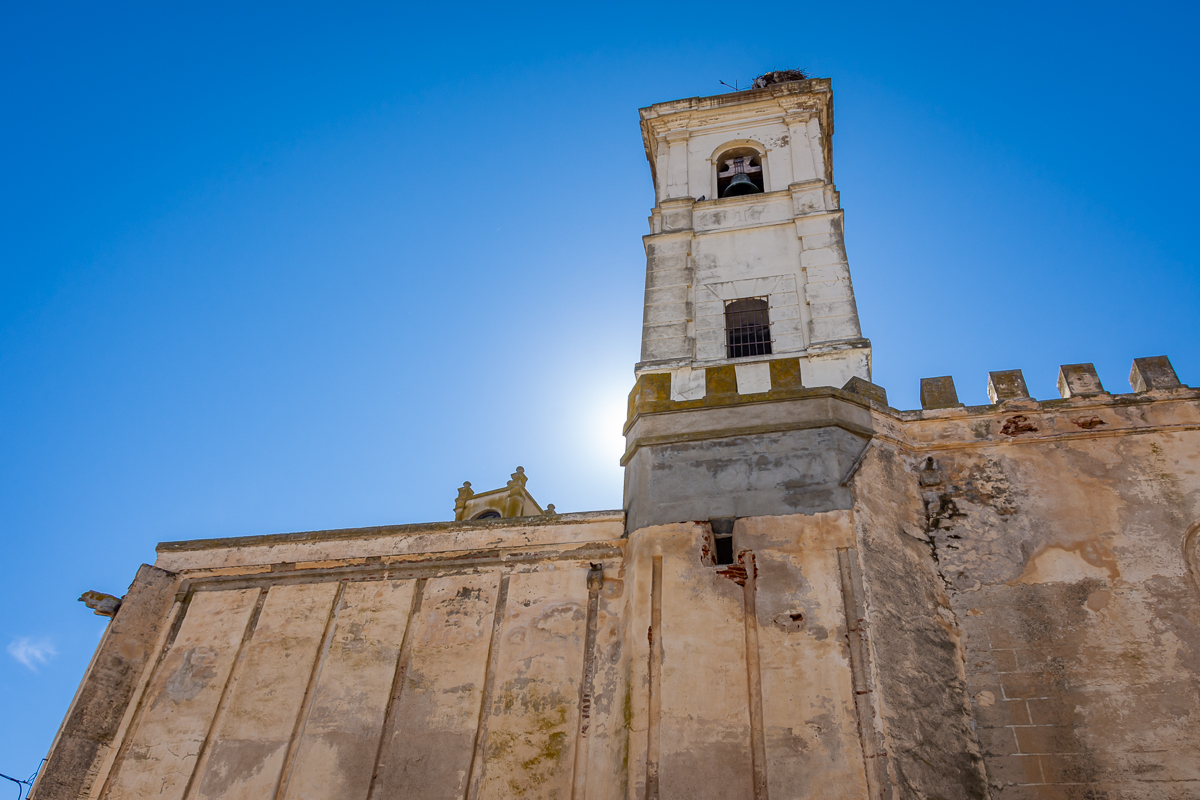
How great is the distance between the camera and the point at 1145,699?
8.97 metres

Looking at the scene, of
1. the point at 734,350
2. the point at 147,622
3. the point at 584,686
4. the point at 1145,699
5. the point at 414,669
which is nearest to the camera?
the point at 1145,699

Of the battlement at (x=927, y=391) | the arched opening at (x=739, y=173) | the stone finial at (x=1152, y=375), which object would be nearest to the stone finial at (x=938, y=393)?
the battlement at (x=927, y=391)

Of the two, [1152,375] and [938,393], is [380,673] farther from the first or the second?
[1152,375]

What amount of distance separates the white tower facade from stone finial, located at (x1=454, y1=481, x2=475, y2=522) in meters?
9.41

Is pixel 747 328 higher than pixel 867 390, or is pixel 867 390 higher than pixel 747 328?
pixel 747 328

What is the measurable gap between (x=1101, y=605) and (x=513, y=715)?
21.2 feet

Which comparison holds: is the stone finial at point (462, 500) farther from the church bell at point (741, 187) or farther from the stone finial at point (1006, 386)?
the stone finial at point (1006, 386)

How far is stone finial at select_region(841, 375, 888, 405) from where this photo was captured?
38.9 feet

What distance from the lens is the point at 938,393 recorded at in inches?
474

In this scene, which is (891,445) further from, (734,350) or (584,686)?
(584,686)

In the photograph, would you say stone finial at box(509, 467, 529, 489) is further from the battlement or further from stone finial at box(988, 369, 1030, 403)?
stone finial at box(988, 369, 1030, 403)

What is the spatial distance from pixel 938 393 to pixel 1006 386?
0.82 m

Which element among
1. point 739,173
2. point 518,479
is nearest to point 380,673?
point 518,479

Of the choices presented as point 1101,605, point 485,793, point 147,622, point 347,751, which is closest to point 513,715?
point 485,793
